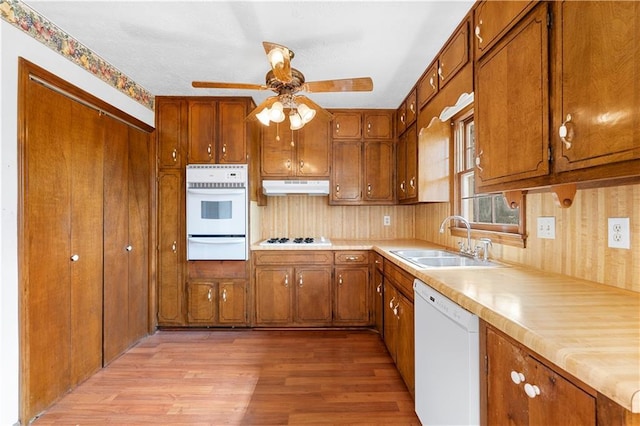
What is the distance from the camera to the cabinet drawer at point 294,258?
3025 millimetres

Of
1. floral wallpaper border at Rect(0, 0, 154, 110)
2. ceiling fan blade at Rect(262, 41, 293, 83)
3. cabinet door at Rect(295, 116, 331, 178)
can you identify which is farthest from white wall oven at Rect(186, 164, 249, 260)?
ceiling fan blade at Rect(262, 41, 293, 83)

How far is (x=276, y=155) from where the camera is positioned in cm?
335

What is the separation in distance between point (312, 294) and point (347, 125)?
1.95m

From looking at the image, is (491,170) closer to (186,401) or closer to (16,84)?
(186,401)

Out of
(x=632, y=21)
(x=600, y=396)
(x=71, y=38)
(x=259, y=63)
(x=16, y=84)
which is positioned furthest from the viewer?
(x=259, y=63)

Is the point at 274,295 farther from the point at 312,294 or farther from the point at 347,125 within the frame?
the point at 347,125

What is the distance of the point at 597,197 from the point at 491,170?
42cm

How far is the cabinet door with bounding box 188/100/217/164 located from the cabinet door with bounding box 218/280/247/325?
4.33 ft

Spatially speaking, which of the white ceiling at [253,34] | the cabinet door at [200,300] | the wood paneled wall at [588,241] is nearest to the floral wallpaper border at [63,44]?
the white ceiling at [253,34]

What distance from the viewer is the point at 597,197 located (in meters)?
1.25

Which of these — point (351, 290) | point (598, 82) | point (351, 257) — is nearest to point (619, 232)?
point (598, 82)

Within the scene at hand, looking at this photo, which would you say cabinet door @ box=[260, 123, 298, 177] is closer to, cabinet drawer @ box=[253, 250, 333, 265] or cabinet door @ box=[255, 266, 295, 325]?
cabinet drawer @ box=[253, 250, 333, 265]

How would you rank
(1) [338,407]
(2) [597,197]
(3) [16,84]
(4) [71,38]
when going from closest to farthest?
(2) [597,197] → (3) [16,84] → (1) [338,407] → (4) [71,38]

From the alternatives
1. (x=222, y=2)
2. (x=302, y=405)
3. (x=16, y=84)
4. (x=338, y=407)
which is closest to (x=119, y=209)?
(x=16, y=84)
